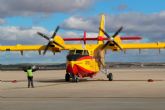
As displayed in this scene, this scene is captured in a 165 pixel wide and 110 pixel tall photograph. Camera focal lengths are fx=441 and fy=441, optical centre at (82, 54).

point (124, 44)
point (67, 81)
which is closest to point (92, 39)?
point (124, 44)

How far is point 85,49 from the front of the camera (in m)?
38.9

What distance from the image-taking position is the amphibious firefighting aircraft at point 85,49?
37.3 metres

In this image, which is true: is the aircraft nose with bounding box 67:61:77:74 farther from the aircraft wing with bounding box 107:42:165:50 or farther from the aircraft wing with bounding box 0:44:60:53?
the aircraft wing with bounding box 0:44:60:53

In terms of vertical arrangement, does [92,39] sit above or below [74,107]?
above

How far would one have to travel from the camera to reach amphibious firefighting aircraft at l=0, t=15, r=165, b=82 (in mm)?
37350

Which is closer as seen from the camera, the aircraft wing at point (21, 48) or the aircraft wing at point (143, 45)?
the aircraft wing at point (143, 45)

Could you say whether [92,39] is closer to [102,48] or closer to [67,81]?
[102,48]

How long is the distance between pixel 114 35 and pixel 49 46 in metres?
6.21

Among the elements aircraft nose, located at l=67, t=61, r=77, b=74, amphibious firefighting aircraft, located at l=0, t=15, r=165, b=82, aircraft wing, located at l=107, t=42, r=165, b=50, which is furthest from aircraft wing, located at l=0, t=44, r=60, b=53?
aircraft nose, located at l=67, t=61, r=77, b=74

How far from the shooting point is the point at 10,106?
18516 millimetres

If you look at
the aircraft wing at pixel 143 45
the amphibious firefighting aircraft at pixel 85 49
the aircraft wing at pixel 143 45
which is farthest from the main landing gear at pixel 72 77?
the aircraft wing at pixel 143 45

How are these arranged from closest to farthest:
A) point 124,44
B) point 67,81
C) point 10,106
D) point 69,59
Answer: point 10,106 → point 69,59 → point 67,81 → point 124,44

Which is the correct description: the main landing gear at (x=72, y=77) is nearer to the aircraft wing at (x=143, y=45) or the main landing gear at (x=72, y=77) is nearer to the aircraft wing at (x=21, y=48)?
the aircraft wing at (x=143, y=45)

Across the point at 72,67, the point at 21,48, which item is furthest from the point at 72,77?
the point at 21,48
